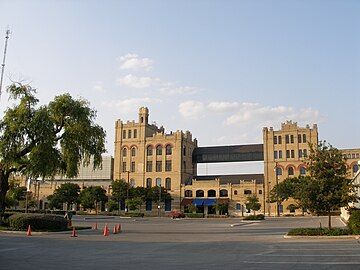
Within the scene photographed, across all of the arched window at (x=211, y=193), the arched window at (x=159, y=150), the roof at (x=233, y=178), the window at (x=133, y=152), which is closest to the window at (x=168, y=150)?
the arched window at (x=159, y=150)

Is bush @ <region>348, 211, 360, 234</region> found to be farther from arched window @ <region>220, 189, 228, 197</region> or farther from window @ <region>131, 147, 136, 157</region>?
window @ <region>131, 147, 136, 157</region>

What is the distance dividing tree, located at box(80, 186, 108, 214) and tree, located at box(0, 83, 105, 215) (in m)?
52.5

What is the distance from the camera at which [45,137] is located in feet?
92.4

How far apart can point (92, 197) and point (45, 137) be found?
5566 cm

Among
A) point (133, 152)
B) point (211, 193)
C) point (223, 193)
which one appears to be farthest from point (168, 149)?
point (223, 193)

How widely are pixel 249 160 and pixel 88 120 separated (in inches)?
2682

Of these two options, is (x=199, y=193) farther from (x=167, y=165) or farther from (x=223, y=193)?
(x=167, y=165)

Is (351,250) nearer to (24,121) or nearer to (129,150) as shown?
(24,121)

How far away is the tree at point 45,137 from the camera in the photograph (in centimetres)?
2794

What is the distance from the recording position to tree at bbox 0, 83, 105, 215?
27.9 meters

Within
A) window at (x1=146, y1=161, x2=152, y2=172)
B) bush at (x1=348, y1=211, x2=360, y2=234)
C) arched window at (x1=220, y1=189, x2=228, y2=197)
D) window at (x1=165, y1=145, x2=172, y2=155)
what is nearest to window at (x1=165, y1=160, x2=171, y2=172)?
window at (x1=165, y1=145, x2=172, y2=155)

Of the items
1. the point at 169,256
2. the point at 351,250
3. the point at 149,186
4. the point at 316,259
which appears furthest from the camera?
the point at 149,186

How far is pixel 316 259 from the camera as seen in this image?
1398cm

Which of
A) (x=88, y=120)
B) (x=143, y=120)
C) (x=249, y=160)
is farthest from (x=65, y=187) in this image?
(x=88, y=120)
